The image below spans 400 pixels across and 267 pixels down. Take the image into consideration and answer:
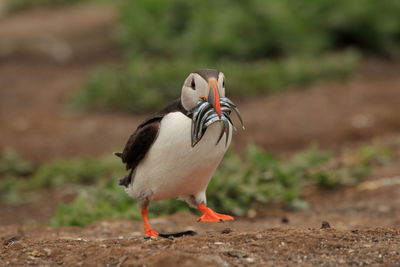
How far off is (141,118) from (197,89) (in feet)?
23.9

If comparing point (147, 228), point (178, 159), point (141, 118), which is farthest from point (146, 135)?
point (141, 118)

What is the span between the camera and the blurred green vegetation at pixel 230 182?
23.6 feet

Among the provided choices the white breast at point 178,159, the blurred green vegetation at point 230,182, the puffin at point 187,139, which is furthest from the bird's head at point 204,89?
the blurred green vegetation at point 230,182

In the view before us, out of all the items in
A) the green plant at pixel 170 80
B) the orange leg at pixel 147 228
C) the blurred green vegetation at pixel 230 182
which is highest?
the green plant at pixel 170 80

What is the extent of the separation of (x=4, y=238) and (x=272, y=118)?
6290mm

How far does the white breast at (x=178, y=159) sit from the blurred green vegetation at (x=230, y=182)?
1.80 metres

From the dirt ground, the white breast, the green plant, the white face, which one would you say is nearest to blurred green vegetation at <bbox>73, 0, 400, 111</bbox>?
the green plant

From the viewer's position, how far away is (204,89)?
15.6ft

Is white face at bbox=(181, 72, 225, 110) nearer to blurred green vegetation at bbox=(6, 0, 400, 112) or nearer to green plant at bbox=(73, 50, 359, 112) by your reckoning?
green plant at bbox=(73, 50, 359, 112)

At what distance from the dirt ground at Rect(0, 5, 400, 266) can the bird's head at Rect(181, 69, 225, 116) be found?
30.8 inches

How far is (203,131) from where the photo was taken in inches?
186

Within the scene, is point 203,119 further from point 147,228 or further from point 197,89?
point 147,228

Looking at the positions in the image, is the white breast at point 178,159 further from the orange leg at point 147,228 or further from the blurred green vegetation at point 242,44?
the blurred green vegetation at point 242,44

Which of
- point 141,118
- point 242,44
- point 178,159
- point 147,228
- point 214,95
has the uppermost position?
point 242,44
